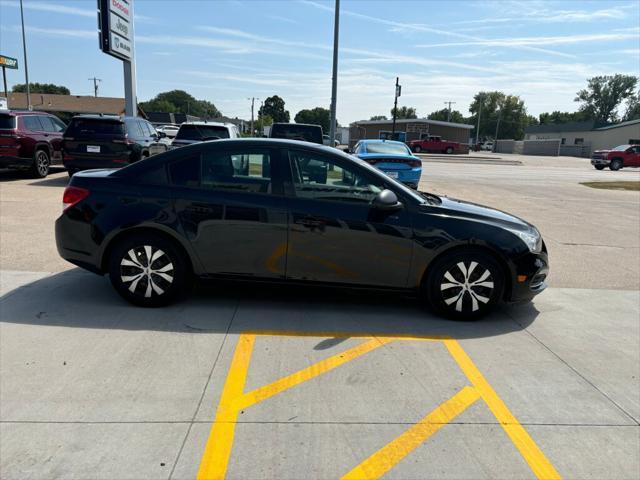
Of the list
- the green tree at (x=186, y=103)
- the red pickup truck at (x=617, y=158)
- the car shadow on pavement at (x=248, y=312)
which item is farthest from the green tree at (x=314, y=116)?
the car shadow on pavement at (x=248, y=312)

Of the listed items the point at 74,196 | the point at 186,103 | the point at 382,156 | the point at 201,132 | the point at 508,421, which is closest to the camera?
the point at 508,421

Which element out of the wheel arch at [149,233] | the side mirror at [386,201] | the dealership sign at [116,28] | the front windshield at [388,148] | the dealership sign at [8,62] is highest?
the dealership sign at [8,62]

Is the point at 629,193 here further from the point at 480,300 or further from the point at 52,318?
the point at 52,318

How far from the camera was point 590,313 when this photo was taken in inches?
197

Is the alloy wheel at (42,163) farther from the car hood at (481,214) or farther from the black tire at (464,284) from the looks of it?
the black tire at (464,284)

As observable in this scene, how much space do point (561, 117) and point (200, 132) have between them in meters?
140

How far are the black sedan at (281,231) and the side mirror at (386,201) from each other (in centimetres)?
4

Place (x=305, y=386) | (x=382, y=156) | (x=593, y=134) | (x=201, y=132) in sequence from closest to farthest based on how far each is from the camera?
(x=305, y=386), (x=382, y=156), (x=201, y=132), (x=593, y=134)

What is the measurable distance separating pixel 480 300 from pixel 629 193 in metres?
16.8

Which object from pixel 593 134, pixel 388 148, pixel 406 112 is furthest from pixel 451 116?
pixel 388 148

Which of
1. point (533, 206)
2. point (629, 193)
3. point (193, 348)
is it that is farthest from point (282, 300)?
point (629, 193)

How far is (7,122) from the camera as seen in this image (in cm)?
1175

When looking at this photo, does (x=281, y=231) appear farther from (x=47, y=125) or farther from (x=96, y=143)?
(x=47, y=125)

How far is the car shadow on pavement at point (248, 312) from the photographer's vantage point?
4.20 meters
